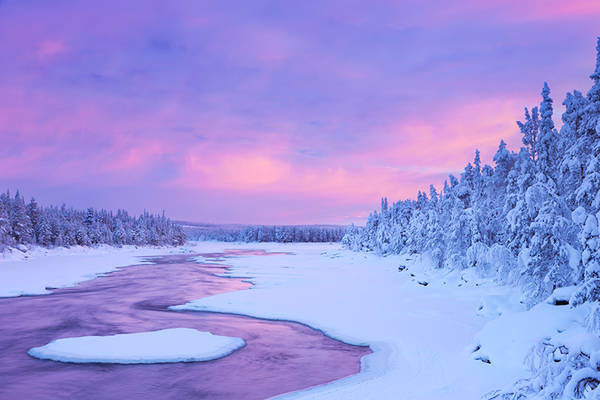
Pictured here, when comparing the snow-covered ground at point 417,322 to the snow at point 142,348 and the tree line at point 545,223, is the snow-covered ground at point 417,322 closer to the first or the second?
the tree line at point 545,223

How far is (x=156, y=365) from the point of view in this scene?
15.8m

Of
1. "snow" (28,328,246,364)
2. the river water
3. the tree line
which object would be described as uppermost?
the tree line

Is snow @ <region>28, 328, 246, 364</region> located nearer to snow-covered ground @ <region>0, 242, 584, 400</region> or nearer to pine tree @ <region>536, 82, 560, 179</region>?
snow-covered ground @ <region>0, 242, 584, 400</region>

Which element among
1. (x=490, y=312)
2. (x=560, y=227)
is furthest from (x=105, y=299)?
(x=560, y=227)

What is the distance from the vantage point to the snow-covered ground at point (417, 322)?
11.9 meters

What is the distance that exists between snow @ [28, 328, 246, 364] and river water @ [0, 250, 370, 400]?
0.50 meters

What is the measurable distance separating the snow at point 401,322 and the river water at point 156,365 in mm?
1303

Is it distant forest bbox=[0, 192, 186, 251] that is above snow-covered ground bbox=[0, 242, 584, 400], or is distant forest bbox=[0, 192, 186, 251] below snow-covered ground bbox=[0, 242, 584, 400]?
above

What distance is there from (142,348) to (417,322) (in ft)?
46.3

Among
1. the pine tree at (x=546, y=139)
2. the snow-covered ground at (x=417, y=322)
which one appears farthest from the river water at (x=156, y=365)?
the pine tree at (x=546, y=139)

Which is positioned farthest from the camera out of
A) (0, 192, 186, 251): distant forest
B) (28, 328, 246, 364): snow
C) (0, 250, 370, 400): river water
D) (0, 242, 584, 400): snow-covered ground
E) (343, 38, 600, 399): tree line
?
(0, 192, 186, 251): distant forest

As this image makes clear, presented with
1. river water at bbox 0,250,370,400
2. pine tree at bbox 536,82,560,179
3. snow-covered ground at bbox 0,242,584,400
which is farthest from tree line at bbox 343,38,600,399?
river water at bbox 0,250,370,400

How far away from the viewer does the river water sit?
13281mm

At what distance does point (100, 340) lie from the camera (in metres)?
18.8
